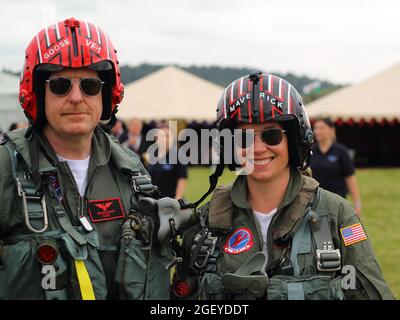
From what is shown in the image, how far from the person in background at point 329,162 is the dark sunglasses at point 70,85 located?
560cm

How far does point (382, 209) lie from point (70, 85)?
1291cm

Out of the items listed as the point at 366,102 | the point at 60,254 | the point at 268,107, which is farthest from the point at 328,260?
the point at 366,102

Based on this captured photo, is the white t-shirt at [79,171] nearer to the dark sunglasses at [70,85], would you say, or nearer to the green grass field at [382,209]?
the dark sunglasses at [70,85]

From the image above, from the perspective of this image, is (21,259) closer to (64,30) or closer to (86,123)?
(86,123)

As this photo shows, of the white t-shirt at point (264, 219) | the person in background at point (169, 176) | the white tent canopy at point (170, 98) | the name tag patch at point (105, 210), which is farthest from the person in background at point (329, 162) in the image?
the white tent canopy at point (170, 98)

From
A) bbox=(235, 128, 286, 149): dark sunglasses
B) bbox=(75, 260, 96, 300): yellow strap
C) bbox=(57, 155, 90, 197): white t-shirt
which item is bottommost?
bbox=(75, 260, 96, 300): yellow strap

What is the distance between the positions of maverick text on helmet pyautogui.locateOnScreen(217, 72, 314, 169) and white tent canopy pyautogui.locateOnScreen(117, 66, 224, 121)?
89.4 feet

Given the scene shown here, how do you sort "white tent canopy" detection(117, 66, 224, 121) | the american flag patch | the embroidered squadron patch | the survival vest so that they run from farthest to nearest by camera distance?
"white tent canopy" detection(117, 66, 224, 121)
the embroidered squadron patch
the american flag patch
the survival vest

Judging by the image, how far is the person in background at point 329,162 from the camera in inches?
348

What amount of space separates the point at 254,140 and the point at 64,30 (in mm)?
1073

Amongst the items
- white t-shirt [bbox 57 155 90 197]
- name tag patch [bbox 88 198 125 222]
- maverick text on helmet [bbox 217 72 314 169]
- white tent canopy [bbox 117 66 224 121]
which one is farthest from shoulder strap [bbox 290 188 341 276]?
white tent canopy [bbox 117 66 224 121]

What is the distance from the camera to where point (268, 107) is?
3.55m

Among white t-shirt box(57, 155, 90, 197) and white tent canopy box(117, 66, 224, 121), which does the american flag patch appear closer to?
white t-shirt box(57, 155, 90, 197)

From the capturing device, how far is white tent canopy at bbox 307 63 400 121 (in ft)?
100
